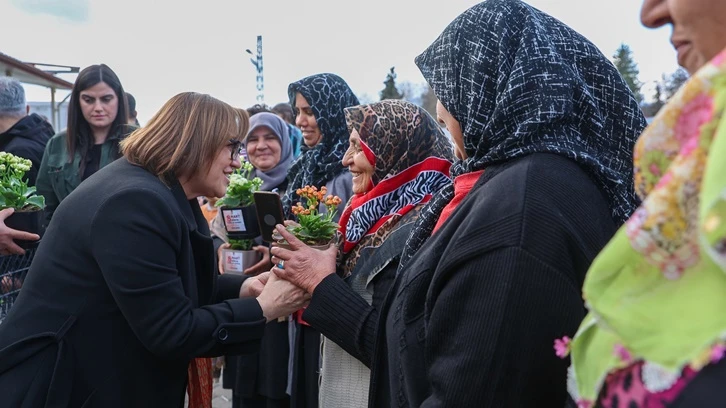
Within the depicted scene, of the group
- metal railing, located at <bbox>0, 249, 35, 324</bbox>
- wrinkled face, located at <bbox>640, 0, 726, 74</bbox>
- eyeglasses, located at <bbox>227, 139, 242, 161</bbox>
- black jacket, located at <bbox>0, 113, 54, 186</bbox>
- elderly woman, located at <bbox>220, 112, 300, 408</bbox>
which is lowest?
elderly woman, located at <bbox>220, 112, 300, 408</bbox>

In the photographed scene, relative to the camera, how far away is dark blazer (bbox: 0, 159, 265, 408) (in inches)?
77.4

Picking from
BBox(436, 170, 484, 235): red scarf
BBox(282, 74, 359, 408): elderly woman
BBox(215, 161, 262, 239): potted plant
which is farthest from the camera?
BBox(282, 74, 359, 408): elderly woman

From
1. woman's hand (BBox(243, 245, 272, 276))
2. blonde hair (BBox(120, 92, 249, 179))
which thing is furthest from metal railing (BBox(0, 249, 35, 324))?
woman's hand (BBox(243, 245, 272, 276))

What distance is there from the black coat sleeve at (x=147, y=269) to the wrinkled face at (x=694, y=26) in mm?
1589

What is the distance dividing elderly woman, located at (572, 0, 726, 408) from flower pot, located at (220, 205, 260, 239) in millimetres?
2722

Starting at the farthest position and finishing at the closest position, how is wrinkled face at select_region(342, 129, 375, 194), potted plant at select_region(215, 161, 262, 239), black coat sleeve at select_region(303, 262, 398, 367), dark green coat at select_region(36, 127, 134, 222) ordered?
dark green coat at select_region(36, 127, 134, 222)
potted plant at select_region(215, 161, 262, 239)
wrinkled face at select_region(342, 129, 375, 194)
black coat sleeve at select_region(303, 262, 398, 367)

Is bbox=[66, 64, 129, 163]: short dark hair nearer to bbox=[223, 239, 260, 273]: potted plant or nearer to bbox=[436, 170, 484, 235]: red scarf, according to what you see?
bbox=[223, 239, 260, 273]: potted plant

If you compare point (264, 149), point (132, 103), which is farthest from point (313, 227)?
point (132, 103)

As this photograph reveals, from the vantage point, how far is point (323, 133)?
4.01 metres

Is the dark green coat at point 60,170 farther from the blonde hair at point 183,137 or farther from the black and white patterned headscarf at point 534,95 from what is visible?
the black and white patterned headscarf at point 534,95

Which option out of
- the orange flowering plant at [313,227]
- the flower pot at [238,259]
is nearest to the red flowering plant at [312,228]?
the orange flowering plant at [313,227]

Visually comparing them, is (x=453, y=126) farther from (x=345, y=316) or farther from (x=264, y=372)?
(x=264, y=372)

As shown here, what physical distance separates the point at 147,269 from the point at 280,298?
62cm

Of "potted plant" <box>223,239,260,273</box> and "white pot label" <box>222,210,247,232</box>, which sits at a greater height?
"white pot label" <box>222,210,247,232</box>
